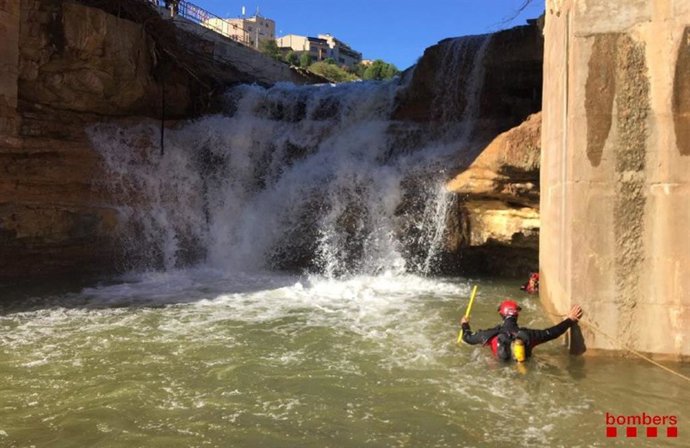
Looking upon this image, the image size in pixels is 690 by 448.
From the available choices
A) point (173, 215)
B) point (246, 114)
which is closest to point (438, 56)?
point (246, 114)

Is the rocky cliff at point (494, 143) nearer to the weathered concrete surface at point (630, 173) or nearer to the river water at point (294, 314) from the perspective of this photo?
the river water at point (294, 314)

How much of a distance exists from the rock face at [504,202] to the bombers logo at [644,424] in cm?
492

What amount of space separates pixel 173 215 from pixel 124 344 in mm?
6163

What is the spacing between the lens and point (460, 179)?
32.1 feet

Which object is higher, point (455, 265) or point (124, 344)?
point (455, 265)

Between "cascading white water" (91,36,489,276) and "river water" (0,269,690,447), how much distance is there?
274 centimetres

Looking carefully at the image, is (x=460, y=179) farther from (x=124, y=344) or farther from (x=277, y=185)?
(x=124, y=344)

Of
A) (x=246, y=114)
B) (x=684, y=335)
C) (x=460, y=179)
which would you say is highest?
(x=246, y=114)

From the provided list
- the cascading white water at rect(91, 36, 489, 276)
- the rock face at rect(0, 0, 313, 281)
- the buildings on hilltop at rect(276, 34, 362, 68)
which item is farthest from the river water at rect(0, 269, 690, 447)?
the buildings on hilltop at rect(276, 34, 362, 68)

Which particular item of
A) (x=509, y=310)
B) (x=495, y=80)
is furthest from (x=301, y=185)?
(x=509, y=310)

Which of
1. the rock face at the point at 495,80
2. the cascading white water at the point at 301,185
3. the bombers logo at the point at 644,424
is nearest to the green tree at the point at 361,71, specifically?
the cascading white water at the point at 301,185

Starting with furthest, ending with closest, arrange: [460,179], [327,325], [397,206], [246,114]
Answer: [246,114] < [397,206] < [460,179] < [327,325]

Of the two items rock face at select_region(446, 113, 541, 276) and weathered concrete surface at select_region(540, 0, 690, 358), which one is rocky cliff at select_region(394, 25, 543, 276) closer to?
rock face at select_region(446, 113, 541, 276)

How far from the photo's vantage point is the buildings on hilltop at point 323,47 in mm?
98062
